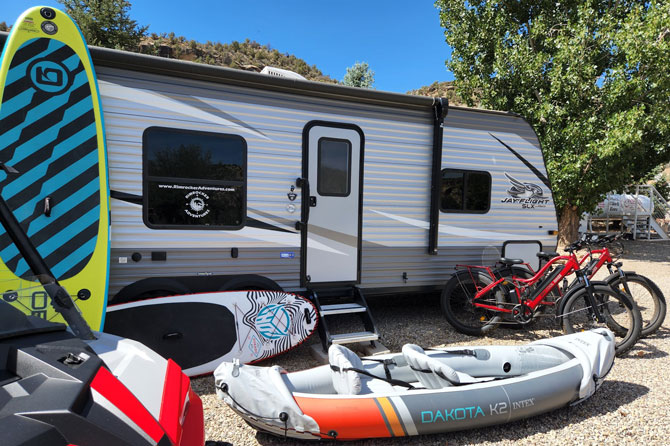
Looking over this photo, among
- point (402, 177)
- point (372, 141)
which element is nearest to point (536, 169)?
point (402, 177)

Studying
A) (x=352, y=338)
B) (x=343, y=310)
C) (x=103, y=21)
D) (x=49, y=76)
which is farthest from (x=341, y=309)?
(x=103, y=21)

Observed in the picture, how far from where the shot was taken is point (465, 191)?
509 cm

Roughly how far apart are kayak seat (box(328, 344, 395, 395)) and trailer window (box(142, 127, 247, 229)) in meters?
1.82

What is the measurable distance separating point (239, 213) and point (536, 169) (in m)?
4.07

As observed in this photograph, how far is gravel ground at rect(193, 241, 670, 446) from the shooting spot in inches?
111

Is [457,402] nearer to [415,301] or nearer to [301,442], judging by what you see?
[301,442]

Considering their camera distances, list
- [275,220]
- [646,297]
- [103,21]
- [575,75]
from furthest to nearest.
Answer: [103,21], [575,75], [646,297], [275,220]

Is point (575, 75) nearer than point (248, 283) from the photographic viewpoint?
No

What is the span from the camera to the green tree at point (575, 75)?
886cm

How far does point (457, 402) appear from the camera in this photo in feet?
8.87

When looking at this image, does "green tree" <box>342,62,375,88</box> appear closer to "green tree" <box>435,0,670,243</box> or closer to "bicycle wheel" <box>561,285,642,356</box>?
"green tree" <box>435,0,670,243</box>

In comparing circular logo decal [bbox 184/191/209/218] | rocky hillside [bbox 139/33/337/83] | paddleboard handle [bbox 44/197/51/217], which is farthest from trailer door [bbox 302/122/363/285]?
rocky hillside [bbox 139/33/337/83]

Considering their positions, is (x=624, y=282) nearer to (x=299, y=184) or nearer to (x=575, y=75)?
(x=299, y=184)

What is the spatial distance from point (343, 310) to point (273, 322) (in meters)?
0.79
